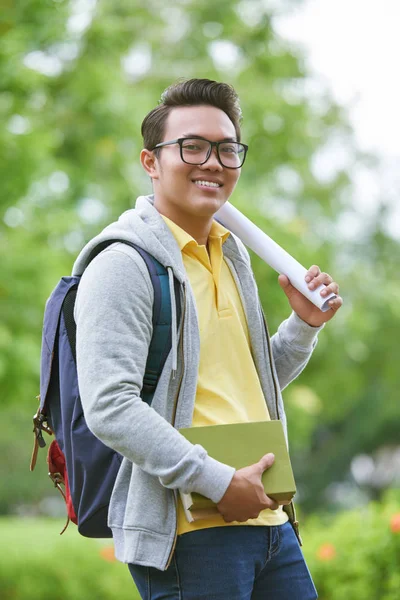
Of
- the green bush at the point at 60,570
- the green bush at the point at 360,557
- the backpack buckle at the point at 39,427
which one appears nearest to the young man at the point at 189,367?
the backpack buckle at the point at 39,427

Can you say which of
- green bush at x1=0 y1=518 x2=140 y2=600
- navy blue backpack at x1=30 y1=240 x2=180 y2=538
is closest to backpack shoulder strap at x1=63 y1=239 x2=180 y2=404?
navy blue backpack at x1=30 y1=240 x2=180 y2=538

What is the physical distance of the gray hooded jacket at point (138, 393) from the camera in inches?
82.6

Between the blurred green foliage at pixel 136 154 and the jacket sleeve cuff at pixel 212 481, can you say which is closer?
the jacket sleeve cuff at pixel 212 481

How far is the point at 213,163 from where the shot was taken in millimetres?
2447

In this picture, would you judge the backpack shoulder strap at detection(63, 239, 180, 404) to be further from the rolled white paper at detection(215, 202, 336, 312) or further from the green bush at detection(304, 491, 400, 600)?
the green bush at detection(304, 491, 400, 600)

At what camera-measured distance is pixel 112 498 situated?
2.25m

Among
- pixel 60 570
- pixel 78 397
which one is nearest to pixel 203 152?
pixel 78 397

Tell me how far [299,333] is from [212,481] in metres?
0.74

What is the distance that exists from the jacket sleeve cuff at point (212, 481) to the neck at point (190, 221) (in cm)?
71

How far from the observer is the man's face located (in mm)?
2461

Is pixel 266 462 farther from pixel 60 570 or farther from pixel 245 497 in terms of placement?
pixel 60 570

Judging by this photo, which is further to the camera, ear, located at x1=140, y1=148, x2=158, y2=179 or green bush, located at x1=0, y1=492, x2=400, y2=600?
green bush, located at x1=0, y1=492, x2=400, y2=600

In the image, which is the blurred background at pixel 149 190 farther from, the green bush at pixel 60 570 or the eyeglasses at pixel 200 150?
the eyeglasses at pixel 200 150

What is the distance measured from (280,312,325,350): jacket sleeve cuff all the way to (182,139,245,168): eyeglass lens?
19.8 inches
